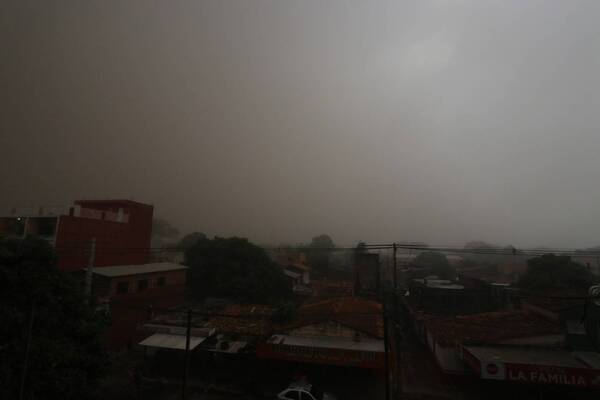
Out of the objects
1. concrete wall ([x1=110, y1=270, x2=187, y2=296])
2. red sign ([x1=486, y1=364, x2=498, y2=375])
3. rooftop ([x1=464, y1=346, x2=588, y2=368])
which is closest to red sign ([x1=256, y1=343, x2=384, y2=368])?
red sign ([x1=486, y1=364, x2=498, y2=375])

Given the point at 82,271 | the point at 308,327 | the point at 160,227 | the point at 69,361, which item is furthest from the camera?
the point at 160,227

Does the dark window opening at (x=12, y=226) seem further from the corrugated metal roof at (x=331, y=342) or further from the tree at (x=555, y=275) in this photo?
the tree at (x=555, y=275)

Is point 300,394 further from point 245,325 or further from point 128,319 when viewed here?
point 128,319

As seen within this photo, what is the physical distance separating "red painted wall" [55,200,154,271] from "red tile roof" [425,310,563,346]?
2353cm

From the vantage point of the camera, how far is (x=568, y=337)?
16734 mm

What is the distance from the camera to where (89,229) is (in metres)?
27.5

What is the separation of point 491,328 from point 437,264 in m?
41.7

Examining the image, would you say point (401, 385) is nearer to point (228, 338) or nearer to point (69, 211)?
point (228, 338)

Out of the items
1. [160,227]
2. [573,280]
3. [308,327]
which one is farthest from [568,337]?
[160,227]

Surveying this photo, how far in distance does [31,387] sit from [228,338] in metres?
10.1

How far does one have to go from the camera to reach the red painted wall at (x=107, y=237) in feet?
83.8

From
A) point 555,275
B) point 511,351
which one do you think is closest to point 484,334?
point 511,351

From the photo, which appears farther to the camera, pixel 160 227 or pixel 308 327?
pixel 160 227

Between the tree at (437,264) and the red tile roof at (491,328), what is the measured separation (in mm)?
33511
